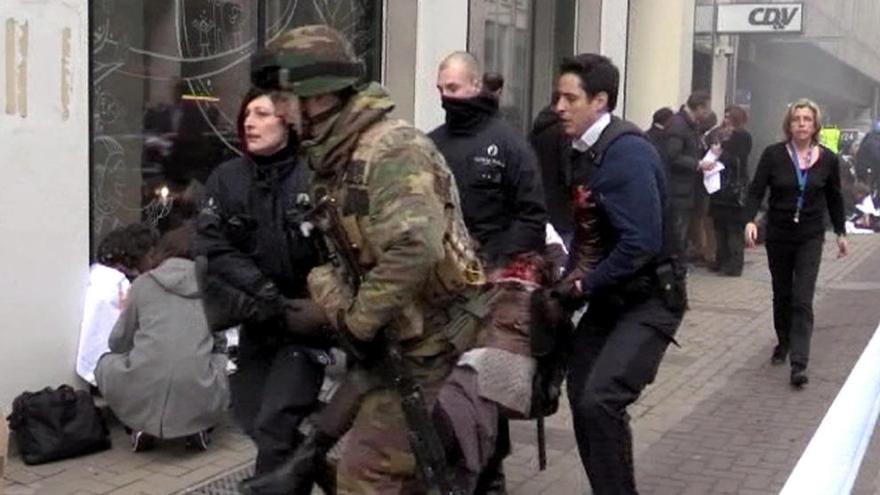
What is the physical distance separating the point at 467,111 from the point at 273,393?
5.28 feet

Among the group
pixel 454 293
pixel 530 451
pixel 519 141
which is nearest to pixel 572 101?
pixel 519 141

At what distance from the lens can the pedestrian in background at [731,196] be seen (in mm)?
13266

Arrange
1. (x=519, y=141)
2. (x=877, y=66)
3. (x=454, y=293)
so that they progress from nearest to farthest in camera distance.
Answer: (x=454, y=293) → (x=519, y=141) → (x=877, y=66)

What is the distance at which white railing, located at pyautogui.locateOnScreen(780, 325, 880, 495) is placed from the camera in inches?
84.5

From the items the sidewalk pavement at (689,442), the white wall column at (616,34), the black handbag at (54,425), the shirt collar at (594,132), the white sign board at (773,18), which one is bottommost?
the sidewalk pavement at (689,442)

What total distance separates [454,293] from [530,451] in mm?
3008

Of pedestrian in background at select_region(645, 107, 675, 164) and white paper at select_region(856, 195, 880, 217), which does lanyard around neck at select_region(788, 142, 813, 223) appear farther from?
white paper at select_region(856, 195, 880, 217)

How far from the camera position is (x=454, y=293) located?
358 centimetres

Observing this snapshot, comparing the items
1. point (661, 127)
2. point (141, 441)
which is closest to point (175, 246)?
point (141, 441)

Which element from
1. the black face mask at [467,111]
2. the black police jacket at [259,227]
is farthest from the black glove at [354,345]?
the black face mask at [467,111]

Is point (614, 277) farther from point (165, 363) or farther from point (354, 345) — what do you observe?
point (165, 363)

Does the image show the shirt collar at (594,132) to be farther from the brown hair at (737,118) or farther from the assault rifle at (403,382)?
the brown hair at (737,118)

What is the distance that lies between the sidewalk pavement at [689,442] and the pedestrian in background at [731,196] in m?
3.09

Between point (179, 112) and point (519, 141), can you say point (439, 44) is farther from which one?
point (519, 141)
